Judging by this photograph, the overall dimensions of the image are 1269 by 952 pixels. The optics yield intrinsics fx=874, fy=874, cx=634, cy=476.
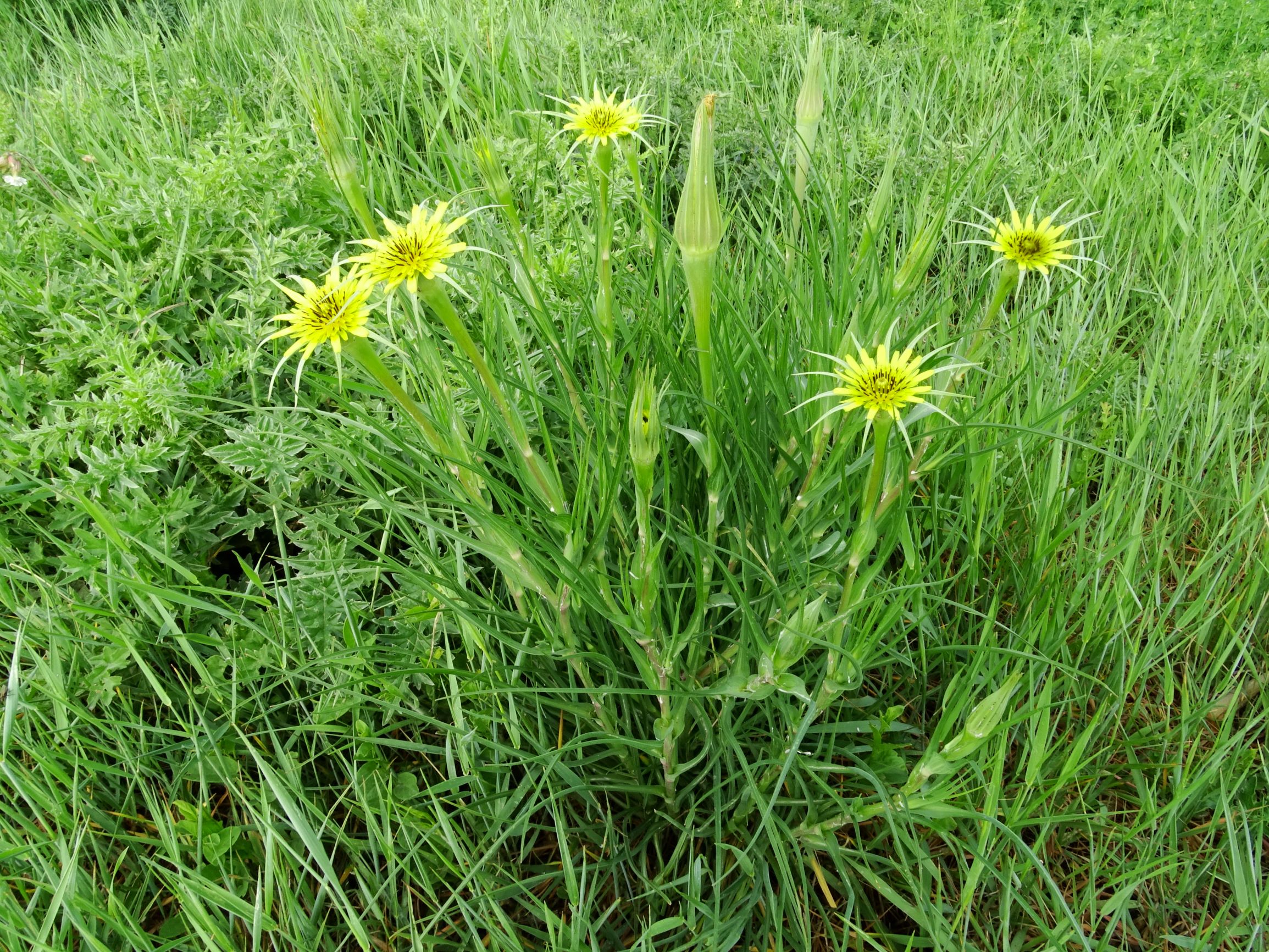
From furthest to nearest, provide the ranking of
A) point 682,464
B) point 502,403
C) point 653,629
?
point 682,464
point 653,629
point 502,403

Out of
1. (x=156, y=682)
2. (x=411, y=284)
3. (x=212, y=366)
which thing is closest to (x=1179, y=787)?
(x=411, y=284)

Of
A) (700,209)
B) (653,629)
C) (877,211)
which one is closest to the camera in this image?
(700,209)

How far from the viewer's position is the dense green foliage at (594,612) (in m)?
1.22

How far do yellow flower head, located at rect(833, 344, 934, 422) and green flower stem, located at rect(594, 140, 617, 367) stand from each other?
0.39 metres

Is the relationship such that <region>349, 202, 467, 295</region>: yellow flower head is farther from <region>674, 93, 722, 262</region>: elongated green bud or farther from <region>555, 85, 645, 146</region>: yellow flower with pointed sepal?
<region>555, 85, 645, 146</region>: yellow flower with pointed sepal

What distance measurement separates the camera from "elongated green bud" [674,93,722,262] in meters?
0.94

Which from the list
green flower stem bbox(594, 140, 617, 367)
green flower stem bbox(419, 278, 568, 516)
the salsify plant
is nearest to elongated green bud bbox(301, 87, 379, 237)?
the salsify plant

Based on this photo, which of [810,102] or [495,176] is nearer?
Answer: [495,176]

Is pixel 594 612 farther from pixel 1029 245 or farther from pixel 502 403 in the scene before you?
pixel 1029 245

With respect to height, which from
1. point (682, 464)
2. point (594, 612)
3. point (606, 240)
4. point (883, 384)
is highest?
point (606, 240)

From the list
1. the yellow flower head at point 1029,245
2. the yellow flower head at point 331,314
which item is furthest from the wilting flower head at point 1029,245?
the yellow flower head at point 331,314

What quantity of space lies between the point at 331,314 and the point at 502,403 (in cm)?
22

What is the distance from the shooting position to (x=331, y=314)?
3.38 feet

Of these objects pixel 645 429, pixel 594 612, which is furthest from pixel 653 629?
pixel 645 429
